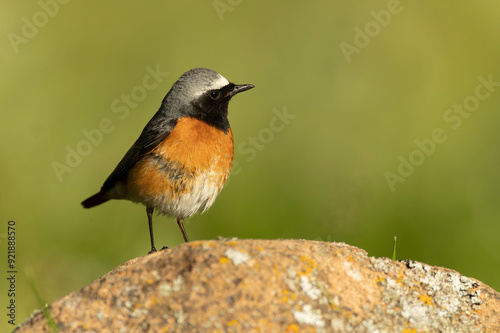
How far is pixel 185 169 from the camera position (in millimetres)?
7410

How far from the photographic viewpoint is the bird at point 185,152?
24.4 ft

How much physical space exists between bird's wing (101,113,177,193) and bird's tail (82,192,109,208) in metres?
0.58

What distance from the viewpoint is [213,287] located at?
14.8 feet

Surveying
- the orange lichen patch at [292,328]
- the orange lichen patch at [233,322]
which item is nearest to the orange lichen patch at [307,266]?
the orange lichen patch at [292,328]

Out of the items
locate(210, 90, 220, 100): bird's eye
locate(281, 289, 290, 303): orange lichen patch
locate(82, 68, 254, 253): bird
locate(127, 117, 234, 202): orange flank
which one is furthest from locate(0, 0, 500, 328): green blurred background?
locate(281, 289, 290, 303): orange lichen patch

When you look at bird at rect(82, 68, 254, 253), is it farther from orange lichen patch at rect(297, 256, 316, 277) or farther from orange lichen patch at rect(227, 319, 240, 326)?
orange lichen patch at rect(227, 319, 240, 326)

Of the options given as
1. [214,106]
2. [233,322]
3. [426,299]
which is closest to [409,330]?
[426,299]

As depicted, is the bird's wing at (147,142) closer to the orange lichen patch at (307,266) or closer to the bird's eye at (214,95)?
Answer: the bird's eye at (214,95)

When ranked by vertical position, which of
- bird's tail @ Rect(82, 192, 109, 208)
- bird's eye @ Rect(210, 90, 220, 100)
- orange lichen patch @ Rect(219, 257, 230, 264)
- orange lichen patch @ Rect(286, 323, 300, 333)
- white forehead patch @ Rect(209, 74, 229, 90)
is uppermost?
white forehead patch @ Rect(209, 74, 229, 90)

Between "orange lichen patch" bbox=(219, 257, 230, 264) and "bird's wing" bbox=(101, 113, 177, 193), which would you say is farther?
"bird's wing" bbox=(101, 113, 177, 193)

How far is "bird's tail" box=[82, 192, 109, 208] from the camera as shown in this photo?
8860 millimetres

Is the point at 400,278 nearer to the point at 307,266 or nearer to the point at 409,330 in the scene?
the point at 409,330

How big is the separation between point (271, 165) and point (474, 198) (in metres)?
2.89

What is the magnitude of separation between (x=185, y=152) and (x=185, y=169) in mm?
177
